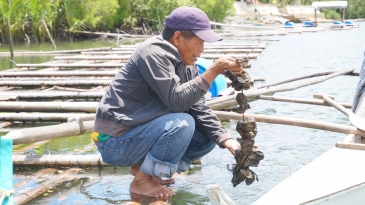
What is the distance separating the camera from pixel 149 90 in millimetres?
3484

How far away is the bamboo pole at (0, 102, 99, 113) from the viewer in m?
6.86

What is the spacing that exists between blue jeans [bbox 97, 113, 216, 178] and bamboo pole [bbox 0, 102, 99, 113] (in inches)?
127

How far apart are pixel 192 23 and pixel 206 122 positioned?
67 centimetres

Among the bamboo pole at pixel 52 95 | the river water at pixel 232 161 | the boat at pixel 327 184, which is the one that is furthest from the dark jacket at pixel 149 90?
the bamboo pole at pixel 52 95

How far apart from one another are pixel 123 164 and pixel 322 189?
137cm

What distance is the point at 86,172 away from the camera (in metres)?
4.40

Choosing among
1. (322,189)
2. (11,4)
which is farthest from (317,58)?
(322,189)

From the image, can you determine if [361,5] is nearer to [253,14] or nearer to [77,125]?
[253,14]

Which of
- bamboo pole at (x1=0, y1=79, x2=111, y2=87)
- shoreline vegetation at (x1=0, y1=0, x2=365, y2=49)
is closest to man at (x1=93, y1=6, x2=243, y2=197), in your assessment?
bamboo pole at (x1=0, y1=79, x2=111, y2=87)

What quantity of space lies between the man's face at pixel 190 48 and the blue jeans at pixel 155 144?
370 millimetres

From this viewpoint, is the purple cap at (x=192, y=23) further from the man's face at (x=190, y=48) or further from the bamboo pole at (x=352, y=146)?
the bamboo pole at (x=352, y=146)

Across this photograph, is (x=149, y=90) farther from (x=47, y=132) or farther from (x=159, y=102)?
(x=47, y=132)

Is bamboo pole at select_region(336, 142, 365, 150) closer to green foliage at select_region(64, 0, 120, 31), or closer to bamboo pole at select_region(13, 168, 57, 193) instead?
bamboo pole at select_region(13, 168, 57, 193)

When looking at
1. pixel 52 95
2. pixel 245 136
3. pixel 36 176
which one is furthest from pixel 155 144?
pixel 52 95
